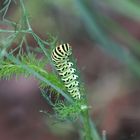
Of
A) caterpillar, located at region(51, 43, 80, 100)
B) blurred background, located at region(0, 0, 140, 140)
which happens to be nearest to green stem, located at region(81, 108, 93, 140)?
caterpillar, located at region(51, 43, 80, 100)

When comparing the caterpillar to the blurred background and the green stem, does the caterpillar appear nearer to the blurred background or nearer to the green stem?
the green stem

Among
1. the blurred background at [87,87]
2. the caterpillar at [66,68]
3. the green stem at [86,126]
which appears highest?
the blurred background at [87,87]

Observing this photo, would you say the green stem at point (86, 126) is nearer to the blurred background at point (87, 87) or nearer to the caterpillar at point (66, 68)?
the caterpillar at point (66, 68)

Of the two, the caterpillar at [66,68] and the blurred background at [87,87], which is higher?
the blurred background at [87,87]

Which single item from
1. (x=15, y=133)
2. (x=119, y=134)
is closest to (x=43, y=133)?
(x=15, y=133)

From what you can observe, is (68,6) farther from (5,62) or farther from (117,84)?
(5,62)

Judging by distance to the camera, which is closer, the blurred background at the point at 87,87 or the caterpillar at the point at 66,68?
the caterpillar at the point at 66,68

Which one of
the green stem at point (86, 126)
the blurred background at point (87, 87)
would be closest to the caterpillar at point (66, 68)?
the green stem at point (86, 126)
